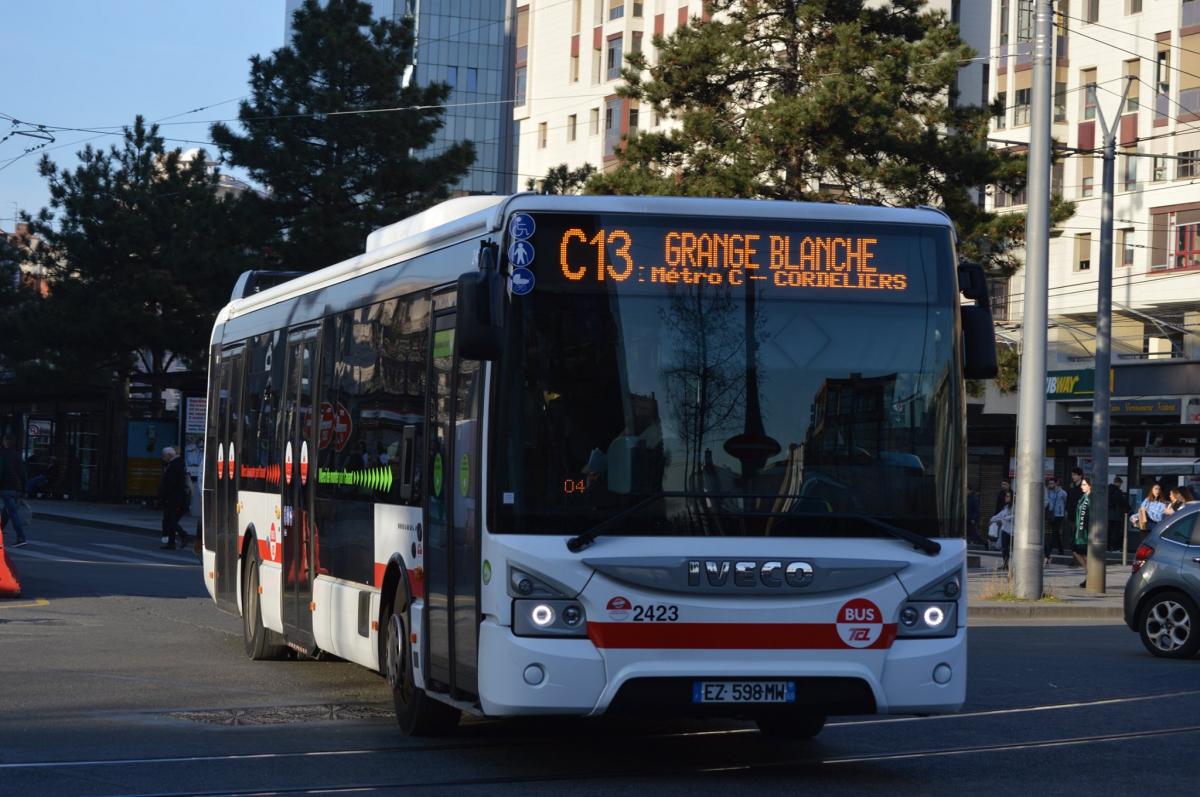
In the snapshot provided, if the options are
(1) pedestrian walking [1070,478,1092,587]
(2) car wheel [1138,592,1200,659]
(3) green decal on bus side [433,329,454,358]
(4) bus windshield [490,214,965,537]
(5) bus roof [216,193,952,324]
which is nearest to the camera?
(4) bus windshield [490,214,965,537]

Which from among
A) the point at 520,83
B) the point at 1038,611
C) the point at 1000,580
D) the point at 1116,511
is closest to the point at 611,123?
the point at 520,83

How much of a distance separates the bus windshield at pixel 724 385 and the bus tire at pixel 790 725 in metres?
2.19

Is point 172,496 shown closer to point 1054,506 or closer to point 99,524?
point 99,524

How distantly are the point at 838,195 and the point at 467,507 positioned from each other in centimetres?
2468

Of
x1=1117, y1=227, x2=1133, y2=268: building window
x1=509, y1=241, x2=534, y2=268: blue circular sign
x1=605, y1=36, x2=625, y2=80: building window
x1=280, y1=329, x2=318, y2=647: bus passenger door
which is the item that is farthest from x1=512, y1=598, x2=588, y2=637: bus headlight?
x1=605, y1=36, x2=625, y2=80: building window

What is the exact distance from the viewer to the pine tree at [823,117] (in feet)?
105

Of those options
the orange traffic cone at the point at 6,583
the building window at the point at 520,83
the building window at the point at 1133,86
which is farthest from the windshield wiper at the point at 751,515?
the building window at the point at 520,83

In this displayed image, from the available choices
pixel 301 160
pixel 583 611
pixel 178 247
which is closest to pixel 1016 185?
pixel 301 160

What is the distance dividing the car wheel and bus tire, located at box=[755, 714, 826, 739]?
761 centimetres

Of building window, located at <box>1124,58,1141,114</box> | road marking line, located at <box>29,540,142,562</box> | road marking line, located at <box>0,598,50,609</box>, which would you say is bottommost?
road marking line, located at <box>29,540,142,562</box>

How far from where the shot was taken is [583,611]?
29.5 feet

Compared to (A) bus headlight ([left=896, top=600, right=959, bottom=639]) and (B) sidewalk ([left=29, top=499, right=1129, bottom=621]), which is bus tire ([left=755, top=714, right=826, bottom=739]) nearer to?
(A) bus headlight ([left=896, top=600, right=959, bottom=639])

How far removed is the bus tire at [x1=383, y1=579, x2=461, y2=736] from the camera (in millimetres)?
10773

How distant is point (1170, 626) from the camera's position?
18.0 meters
